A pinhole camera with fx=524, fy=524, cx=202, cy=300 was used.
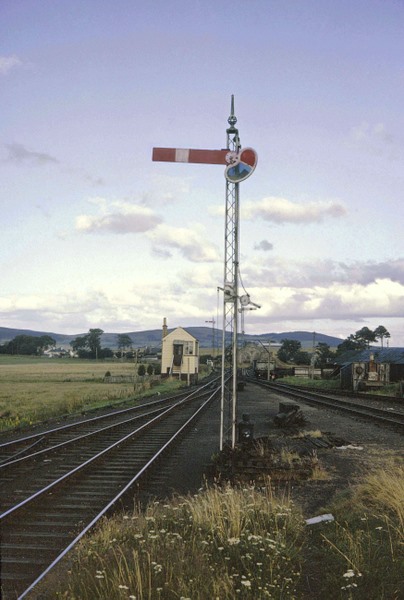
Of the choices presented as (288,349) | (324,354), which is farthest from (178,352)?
(288,349)

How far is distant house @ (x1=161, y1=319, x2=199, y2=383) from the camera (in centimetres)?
7256

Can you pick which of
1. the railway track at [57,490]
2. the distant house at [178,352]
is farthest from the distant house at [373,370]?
the railway track at [57,490]

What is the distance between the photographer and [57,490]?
10.2m

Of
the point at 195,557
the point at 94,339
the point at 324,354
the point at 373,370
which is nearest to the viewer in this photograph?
the point at 195,557

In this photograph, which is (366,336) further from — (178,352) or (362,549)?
(362,549)

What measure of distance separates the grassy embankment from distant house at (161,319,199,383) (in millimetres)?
64465

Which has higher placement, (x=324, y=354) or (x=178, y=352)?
(x=324, y=354)

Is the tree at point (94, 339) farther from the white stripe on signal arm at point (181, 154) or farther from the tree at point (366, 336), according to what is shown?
the white stripe on signal arm at point (181, 154)

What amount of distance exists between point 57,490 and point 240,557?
17.5 feet

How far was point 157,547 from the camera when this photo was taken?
20.0 ft

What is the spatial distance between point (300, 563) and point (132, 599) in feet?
7.30

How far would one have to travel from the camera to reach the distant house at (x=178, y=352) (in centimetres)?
7256

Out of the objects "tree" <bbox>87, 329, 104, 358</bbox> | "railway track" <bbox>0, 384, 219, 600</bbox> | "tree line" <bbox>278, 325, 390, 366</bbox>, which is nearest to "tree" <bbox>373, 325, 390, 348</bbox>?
"tree line" <bbox>278, 325, 390, 366</bbox>

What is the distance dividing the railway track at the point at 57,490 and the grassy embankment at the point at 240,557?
Result: 57 centimetres
